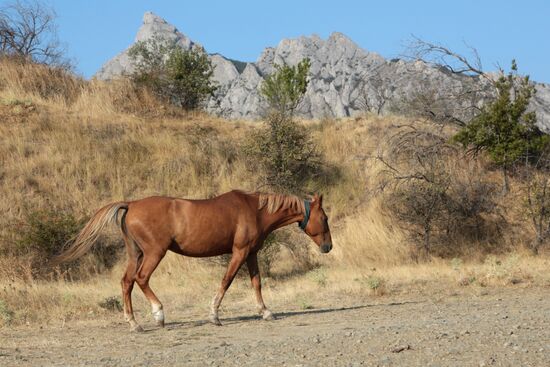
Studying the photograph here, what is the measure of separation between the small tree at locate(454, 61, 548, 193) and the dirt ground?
29.9ft

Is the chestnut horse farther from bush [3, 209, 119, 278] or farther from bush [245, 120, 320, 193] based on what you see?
bush [245, 120, 320, 193]

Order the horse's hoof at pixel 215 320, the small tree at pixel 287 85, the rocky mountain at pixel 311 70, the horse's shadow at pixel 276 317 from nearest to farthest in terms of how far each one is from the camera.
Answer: the horse's hoof at pixel 215 320 → the horse's shadow at pixel 276 317 → the small tree at pixel 287 85 → the rocky mountain at pixel 311 70

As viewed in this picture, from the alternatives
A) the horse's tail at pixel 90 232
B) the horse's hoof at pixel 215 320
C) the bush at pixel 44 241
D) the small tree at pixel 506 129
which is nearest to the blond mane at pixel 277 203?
the horse's hoof at pixel 215 320

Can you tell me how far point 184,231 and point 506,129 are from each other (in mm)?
13604

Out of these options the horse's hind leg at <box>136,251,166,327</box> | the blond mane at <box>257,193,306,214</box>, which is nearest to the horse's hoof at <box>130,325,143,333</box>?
the horse's hind leg at <box>136,251,166,327</box>

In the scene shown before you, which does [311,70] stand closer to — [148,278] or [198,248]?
[198,248]

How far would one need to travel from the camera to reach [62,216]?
19312 mm

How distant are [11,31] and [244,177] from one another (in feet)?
47.1

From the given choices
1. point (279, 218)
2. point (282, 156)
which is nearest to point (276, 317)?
point (279, 218)

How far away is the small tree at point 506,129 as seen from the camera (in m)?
21.6

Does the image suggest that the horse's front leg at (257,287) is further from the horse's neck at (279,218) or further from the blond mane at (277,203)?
the blond mane at (277,203)

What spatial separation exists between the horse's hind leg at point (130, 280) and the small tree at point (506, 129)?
13405 mm

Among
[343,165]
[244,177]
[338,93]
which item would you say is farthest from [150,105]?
[338,93]

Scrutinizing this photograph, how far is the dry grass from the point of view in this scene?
1512 centimetres
